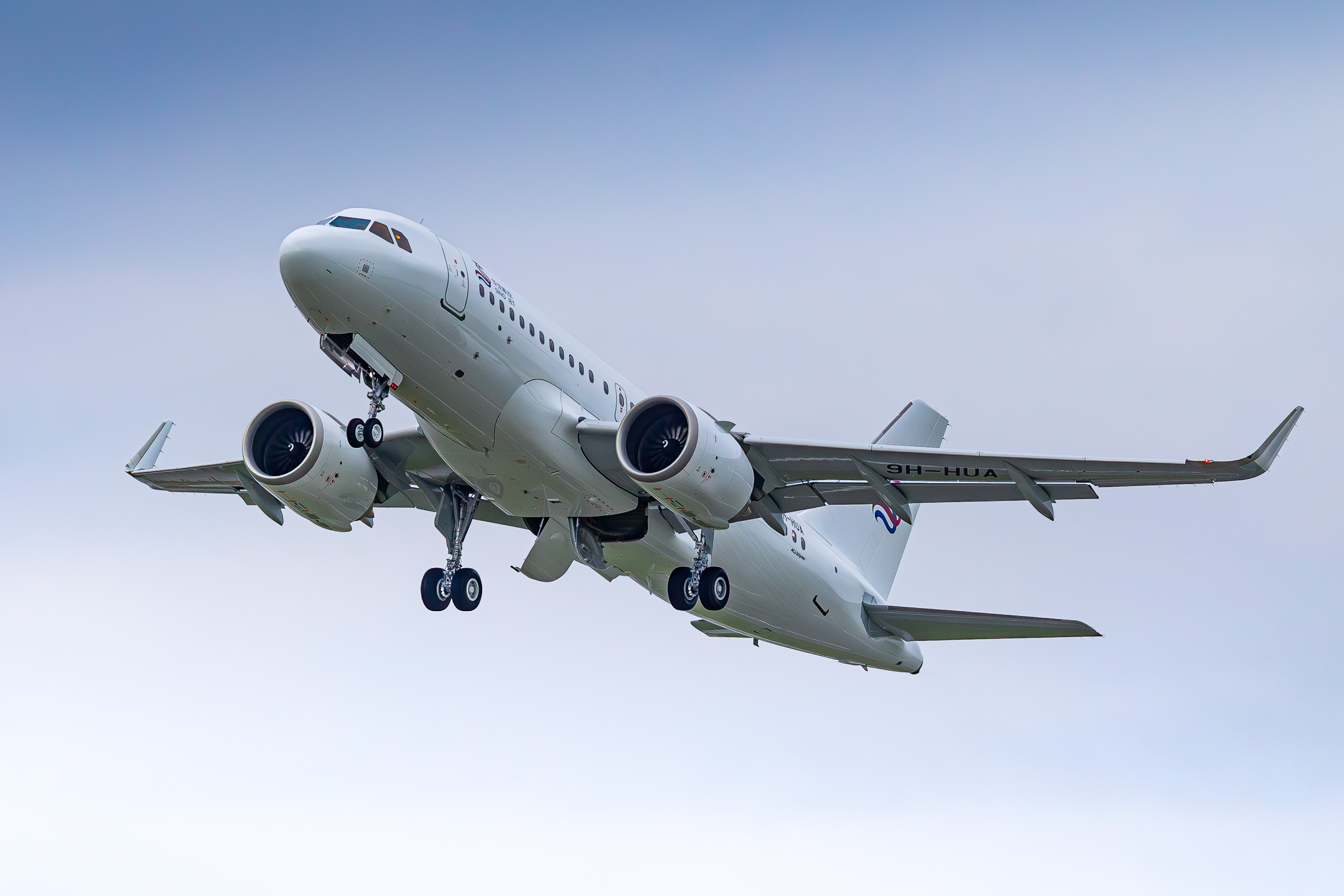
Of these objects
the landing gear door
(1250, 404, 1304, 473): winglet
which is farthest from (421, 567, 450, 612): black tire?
(1250, 404, 1304, 473): winglet

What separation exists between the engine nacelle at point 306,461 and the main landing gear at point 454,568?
176cm

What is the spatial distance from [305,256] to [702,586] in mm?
10192

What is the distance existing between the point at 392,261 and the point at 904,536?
20043 millimetres

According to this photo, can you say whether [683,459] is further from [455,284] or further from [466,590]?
[466,590]

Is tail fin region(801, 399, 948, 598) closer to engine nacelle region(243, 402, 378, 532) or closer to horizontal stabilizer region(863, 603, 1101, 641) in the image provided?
horizontal stabilizer region(863, 603, 1101, 641)

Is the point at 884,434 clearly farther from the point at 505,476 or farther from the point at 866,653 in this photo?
the point at 505,476

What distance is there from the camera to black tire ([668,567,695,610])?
2514 cm

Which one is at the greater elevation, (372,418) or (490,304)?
(490,304)

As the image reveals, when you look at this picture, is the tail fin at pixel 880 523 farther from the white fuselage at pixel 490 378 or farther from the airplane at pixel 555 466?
the white fuselage at pixel 490 378

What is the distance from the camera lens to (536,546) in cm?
2605

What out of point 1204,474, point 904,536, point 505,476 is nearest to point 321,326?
point 505,476

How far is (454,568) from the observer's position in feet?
84.2

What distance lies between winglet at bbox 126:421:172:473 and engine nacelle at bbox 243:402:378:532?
5841 millimetres

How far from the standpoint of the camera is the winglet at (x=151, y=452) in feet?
96.0
